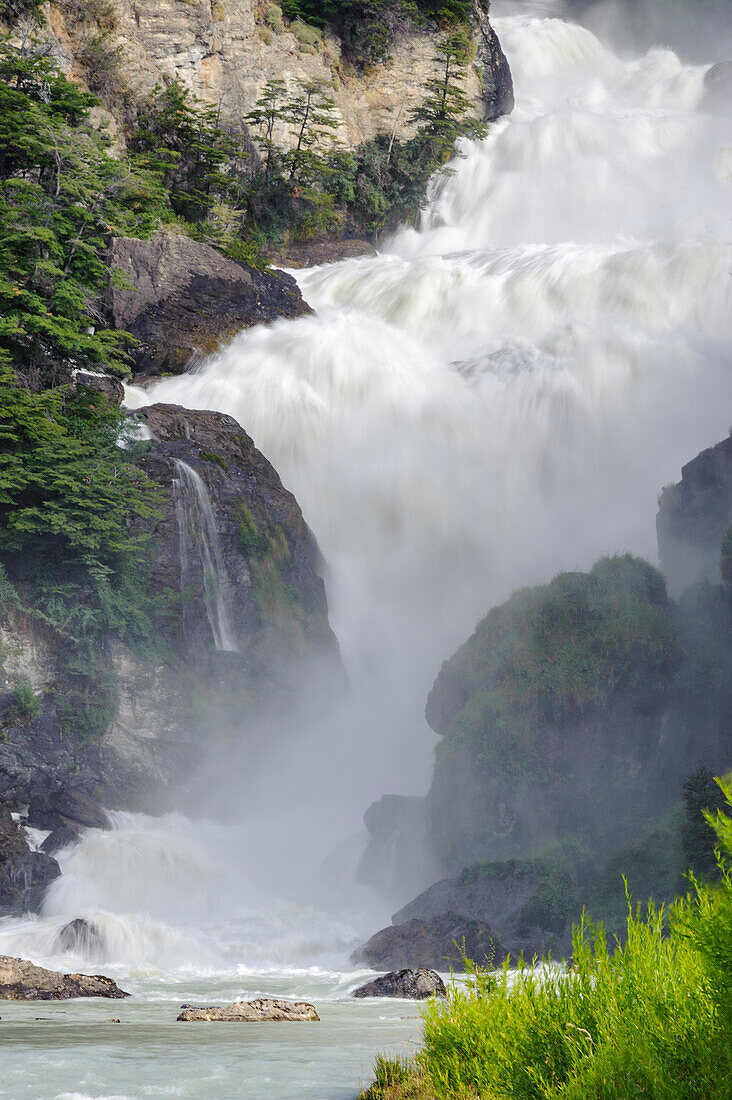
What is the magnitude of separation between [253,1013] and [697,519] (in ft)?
46.2

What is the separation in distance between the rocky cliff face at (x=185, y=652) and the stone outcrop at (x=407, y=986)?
295 inches

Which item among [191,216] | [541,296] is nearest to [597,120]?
[541,296]

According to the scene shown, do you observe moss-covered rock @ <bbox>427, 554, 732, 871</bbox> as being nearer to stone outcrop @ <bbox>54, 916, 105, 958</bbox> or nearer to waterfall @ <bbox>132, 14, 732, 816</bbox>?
waterfall @ <bbox>132, 14, 732, 816</bbox>

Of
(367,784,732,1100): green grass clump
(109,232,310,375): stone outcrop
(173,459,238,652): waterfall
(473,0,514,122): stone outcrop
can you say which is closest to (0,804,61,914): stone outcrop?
(173,459,238,652): waterfall

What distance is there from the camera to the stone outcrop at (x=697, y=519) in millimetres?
18703

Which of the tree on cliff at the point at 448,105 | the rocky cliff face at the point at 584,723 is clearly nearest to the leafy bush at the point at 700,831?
the rocky cliff face at the point at 584,723

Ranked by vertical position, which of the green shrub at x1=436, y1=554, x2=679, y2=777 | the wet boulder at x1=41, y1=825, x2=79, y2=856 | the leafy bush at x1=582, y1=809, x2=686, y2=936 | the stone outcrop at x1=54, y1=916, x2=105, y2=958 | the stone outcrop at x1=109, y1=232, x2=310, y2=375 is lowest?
the stone outcrop at x1=54, y1=916, x2=105, y2=958

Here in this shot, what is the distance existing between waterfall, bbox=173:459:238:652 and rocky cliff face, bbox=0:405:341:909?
36 mm

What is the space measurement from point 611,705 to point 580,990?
1311cm

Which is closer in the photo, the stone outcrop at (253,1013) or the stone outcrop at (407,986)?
the stone outcrop at (253,1013)

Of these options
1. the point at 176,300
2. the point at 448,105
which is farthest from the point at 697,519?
the point at 448,105

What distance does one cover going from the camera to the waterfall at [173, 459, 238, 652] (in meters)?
22.5

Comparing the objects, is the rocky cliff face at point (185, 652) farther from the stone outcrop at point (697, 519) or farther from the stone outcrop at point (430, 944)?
the stone outcrop at point (697, 519)

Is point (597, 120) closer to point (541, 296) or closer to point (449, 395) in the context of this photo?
point (541, 296)
